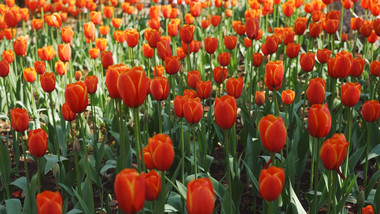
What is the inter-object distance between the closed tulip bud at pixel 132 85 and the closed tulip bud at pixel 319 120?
0.62m

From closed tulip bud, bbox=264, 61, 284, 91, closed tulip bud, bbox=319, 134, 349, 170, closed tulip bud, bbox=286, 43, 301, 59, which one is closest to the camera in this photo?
closed tulip bud, bbox=319, 134, 349, 170

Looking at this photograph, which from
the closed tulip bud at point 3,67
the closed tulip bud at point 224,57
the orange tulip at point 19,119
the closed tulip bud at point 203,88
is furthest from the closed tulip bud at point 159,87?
the closed tulip bud at point 3,67

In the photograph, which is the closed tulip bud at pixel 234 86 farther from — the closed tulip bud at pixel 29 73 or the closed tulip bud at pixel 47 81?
the closed tulip bud at pixel 29 73

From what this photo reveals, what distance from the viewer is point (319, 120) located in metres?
1.78

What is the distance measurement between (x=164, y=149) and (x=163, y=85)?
85 centimetres

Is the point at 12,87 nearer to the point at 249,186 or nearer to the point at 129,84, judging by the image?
the point at 249,186

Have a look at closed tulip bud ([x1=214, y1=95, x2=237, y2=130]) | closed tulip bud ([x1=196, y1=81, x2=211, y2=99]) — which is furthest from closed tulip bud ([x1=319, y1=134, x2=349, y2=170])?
closed tulip bud ([x1=196, y1=81, x2=211, y2=99])

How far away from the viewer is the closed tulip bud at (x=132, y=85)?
1.55 metres

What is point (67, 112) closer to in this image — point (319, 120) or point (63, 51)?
point (63, 51)

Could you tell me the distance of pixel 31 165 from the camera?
3.57 m

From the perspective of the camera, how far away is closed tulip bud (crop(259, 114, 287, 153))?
1.63 meters

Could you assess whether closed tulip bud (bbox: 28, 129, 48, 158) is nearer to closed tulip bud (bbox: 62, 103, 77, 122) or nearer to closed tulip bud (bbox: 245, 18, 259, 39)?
closed tulip bud (bbox: 62, 103, 77, 122)

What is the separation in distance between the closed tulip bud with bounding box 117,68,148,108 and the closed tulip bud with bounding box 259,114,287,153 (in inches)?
16.4

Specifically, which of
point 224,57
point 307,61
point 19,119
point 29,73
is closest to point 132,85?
point 19,119
